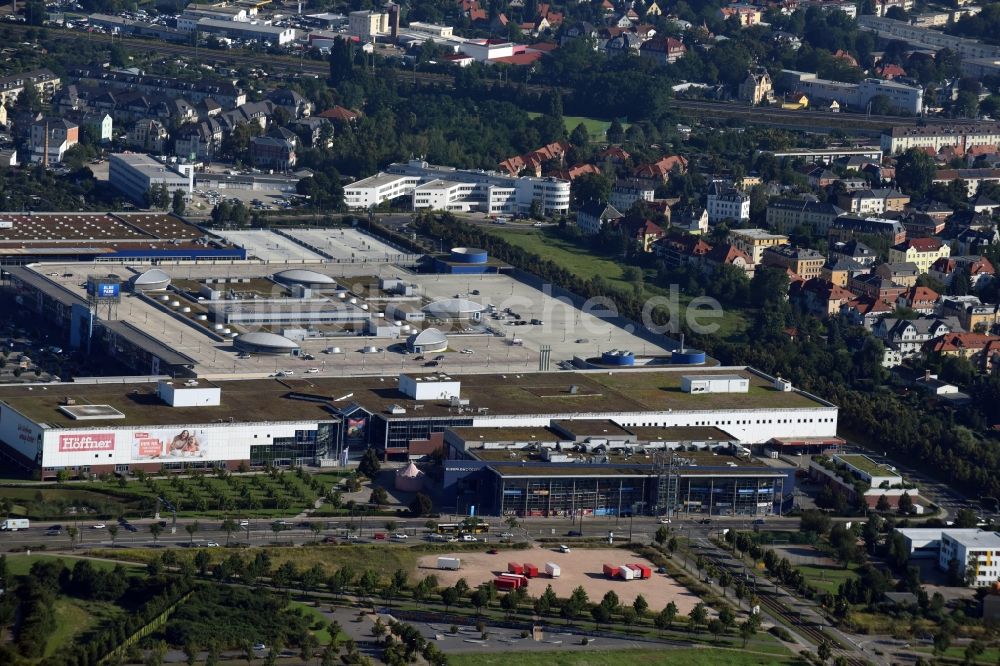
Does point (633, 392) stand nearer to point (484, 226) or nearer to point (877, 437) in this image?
point (877, 437)

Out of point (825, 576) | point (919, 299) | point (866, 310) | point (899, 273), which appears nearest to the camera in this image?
point (825, 576)

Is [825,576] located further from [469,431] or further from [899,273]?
[899,273]

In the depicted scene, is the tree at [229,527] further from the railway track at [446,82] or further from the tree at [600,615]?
the railway track at [446,82]

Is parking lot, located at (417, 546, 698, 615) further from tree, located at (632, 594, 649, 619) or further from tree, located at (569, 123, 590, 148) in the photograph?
tree, located at (569, 123, 590, 148)

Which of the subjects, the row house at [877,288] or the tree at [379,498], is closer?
the tree at [379,498]

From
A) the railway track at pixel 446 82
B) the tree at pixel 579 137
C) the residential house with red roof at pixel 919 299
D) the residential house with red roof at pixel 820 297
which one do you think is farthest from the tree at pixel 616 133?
the residential house with red roof at pixel 919 299

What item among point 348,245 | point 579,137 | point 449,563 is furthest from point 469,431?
point 579,137
